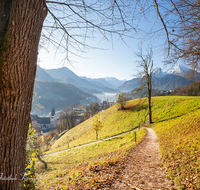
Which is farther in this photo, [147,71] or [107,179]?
[147,71]

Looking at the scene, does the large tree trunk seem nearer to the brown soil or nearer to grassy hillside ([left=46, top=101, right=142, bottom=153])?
the brown soil

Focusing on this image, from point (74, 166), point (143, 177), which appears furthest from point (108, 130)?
point (143, 177)

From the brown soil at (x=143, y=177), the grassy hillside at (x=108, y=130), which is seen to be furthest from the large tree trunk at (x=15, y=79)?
the grassy hillside at (x=108, y=130)

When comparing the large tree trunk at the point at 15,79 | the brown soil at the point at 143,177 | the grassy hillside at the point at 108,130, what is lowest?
the grassy hillside at the point at 108,130

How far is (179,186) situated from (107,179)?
2151mm

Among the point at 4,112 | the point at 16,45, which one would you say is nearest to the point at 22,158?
the point at 4,112

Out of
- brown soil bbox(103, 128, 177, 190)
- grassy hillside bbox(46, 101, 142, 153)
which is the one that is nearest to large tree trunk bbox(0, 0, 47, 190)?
brown soil bbox(103, 128, 177, 190)

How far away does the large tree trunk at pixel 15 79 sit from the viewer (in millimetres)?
1413

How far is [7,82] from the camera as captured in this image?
4.65 ft

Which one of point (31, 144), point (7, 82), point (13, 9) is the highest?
point (13, 9)

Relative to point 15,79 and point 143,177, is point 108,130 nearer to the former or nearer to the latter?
point 143,177

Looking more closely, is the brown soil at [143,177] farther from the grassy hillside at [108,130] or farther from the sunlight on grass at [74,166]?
the grassy hillside at [108,130]

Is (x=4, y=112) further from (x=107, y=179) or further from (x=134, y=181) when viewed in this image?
(x=134, y=181)

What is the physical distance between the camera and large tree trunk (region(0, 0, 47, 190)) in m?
1.41
